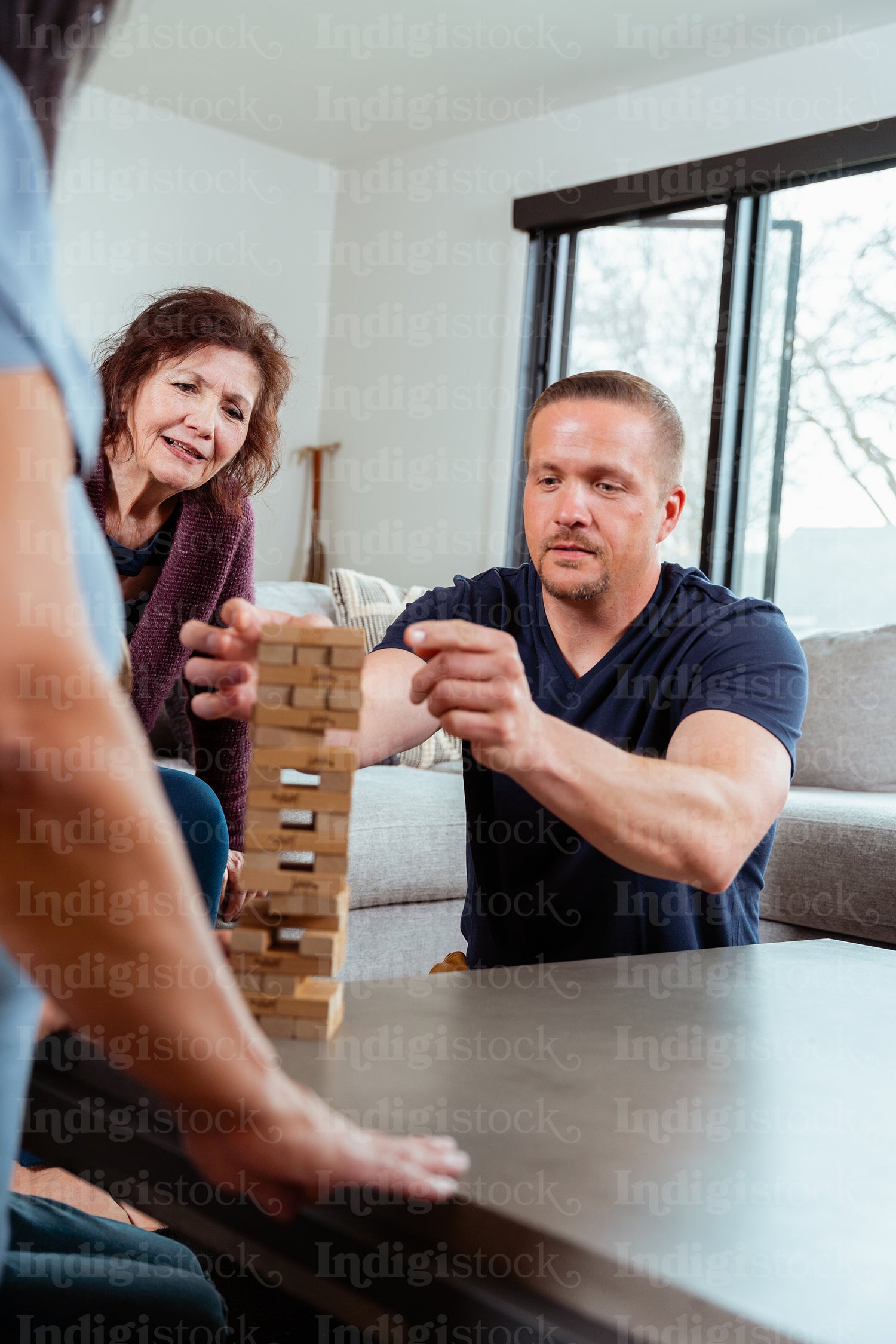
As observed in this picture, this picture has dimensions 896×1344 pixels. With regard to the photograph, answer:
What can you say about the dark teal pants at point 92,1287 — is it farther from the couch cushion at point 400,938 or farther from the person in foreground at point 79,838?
the couch cushion at point 400,938

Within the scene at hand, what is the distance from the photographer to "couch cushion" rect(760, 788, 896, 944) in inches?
95.3

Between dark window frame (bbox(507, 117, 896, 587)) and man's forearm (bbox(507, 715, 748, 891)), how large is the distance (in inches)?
119

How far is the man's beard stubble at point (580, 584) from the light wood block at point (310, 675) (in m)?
0.81

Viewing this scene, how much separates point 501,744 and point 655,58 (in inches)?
150

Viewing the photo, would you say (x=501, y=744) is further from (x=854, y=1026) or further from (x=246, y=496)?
(x=246, y=496)

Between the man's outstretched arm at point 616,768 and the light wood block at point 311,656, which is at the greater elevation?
the light wood block at point 311,656

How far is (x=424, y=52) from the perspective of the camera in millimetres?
4109

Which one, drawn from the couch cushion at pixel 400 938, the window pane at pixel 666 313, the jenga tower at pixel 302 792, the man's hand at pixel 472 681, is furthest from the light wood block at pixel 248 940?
the window pane at pixel 666 313

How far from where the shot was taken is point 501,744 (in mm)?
924

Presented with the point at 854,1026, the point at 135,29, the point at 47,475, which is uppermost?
the point at 135,29

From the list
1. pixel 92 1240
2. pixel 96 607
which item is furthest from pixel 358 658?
pixel 92 1240

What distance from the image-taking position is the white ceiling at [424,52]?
376cm

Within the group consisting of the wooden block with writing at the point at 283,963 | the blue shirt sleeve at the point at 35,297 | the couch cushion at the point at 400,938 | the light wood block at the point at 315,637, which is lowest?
the couch cushion at the point at 400,938

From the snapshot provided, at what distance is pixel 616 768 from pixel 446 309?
4167 millimetres
